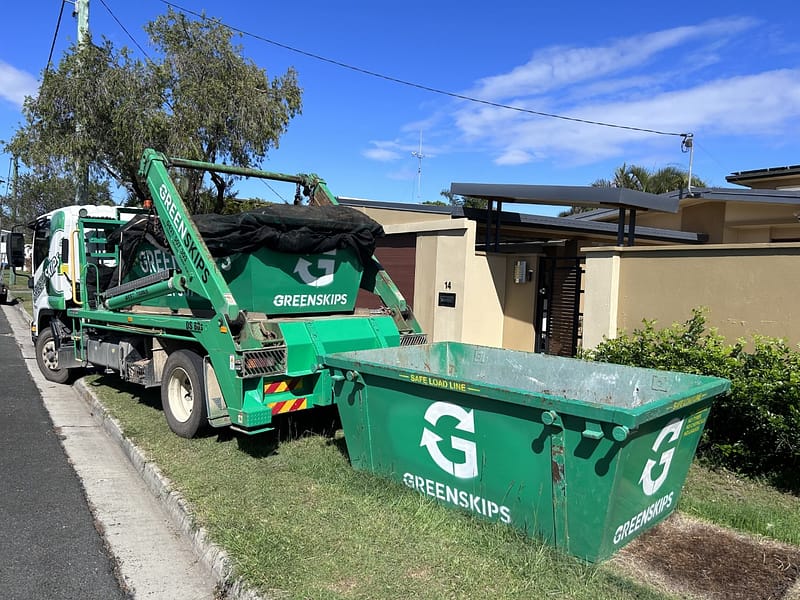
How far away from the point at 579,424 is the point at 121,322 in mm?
5846

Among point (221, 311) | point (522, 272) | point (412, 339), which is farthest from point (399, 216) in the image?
point (221, 311)

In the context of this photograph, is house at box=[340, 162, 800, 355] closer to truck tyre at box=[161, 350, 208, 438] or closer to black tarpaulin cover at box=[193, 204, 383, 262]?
black tarpaulin cover at box=[193, 204, 383, 262]

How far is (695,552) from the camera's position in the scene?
3.85m

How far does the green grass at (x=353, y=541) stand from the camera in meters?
3.33

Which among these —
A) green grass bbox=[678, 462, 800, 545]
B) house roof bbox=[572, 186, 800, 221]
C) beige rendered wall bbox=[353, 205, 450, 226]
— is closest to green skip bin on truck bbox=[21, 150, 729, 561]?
green grass bbox=[678, 462, 800, 545]

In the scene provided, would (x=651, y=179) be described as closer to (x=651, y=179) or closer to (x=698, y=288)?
(x=651, y=179)

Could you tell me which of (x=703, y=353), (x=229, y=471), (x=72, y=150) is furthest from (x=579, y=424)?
(x=72, y=150)

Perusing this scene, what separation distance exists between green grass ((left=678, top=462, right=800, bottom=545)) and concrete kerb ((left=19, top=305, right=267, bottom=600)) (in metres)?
3.17

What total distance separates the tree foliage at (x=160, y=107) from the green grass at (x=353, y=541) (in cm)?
1051

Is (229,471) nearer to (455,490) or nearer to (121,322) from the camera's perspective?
(455,490)

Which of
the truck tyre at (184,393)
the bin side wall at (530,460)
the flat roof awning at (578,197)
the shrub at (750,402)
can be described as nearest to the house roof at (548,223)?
the flat roof awning at (578,197)

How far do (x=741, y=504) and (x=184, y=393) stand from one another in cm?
525

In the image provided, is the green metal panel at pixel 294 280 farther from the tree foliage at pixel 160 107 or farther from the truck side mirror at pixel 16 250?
the tree foliage at pixel 160 107

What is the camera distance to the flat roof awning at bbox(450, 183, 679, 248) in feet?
25.4
